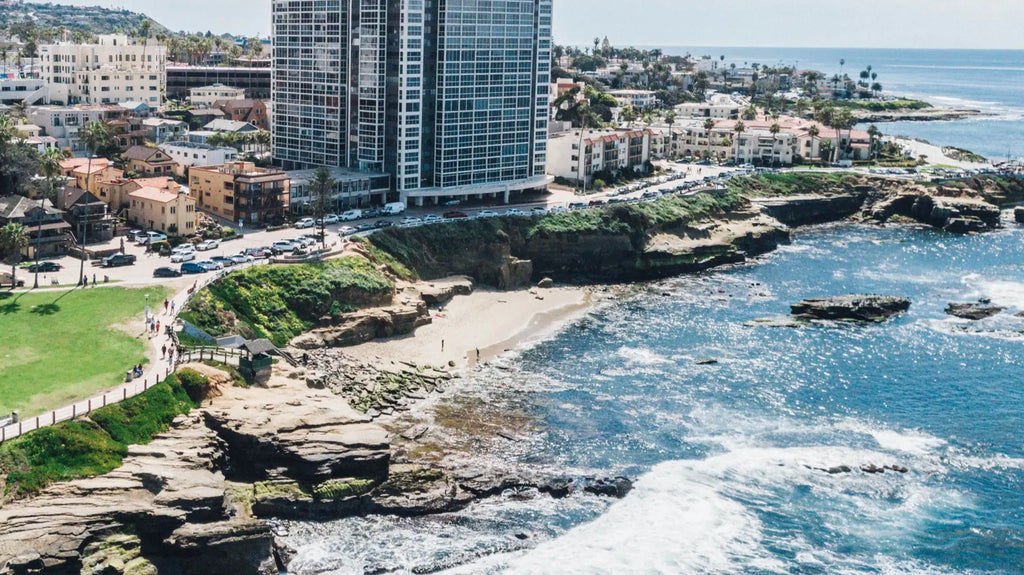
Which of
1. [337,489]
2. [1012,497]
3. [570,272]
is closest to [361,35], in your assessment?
[570,272]

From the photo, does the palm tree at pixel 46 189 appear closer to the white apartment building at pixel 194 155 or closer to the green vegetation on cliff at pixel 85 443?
the white apartment building at pixel 194 155

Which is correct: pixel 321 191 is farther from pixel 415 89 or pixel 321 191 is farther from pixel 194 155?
pixel 194 155

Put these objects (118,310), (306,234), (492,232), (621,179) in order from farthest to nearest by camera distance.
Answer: (621,179) < (492,232) < (306,234) < (118,310)

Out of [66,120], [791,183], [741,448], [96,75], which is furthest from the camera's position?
[791,183]

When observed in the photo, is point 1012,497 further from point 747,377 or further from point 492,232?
point 492,232

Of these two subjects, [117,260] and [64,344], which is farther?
[117,260]

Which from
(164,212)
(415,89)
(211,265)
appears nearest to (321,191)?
(211,265)

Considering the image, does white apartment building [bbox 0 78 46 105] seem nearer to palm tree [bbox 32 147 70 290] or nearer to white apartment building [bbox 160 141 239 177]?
white apartment building [bbox 160 141 239 177]
